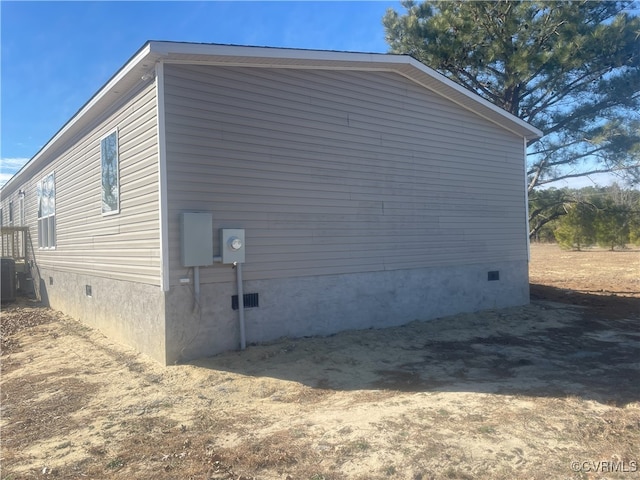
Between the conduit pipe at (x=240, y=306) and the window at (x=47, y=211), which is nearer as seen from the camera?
the conduit pipe at (x=240, y=306)

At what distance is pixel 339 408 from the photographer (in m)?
4.77

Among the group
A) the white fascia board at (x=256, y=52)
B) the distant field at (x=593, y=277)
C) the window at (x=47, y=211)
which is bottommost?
the distant field at (x=593, y=277)

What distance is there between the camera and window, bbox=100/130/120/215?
25.2 ft

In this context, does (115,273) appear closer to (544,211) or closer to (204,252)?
(204,252)

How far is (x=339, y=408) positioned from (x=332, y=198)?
154 inches

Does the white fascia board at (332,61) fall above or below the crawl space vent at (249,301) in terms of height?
above

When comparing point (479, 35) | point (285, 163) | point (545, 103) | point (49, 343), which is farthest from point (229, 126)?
point (545, 103)

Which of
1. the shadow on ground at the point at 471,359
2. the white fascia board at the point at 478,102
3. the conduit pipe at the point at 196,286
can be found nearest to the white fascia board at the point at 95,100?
the conduit pipe at the point at 196,286

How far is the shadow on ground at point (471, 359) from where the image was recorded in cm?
540

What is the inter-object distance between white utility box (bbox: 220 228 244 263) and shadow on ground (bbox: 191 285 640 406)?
4.24 ft

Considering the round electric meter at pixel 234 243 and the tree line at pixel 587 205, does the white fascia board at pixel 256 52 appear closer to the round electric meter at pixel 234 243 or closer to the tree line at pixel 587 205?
the round electric meter at pixel 234 243

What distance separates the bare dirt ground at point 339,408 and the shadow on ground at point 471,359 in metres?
0.04

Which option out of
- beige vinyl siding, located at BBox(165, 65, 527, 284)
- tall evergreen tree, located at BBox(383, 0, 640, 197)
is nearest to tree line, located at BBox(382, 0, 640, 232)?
tall evergreen tree, located at BBox(383, 0, 640, 197)

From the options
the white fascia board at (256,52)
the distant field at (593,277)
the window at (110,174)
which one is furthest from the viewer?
the distant field at (593,277)
